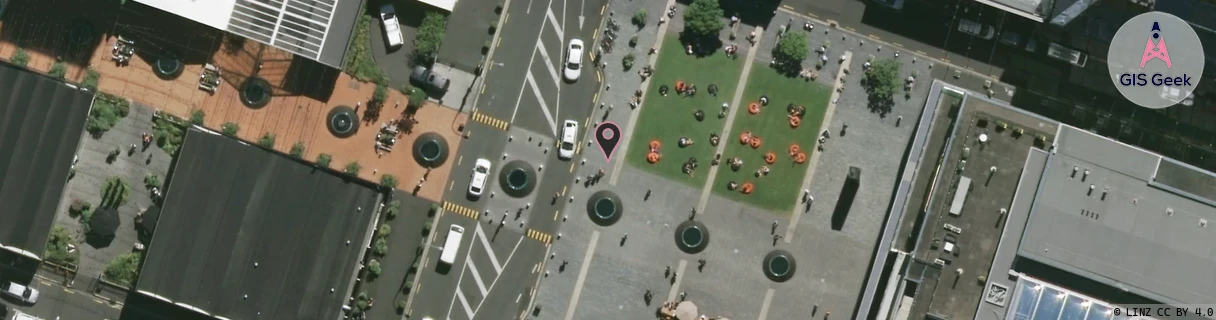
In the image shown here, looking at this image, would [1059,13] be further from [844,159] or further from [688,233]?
[688,233]

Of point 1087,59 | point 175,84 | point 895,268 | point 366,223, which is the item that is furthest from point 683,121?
point 175,84

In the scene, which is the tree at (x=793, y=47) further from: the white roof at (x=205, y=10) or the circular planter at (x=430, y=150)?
the white roof at (x=205, y=10)

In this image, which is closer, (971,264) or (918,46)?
(971,264)

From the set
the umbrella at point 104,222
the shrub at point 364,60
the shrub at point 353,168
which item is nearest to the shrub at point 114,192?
the umbrella at point 104,222

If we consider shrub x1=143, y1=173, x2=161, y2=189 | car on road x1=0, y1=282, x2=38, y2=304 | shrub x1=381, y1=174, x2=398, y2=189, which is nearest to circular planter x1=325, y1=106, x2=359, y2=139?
shrub x1=381, y1=174, x2=398, y2=189

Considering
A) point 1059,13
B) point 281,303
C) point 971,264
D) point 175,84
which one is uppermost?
point 1059,13

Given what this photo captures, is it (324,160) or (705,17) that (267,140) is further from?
(705,17)

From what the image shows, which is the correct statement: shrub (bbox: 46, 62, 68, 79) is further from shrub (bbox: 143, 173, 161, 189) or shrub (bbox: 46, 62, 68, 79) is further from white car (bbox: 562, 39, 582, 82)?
white car (bbox: 562, 39, 582, 82)
